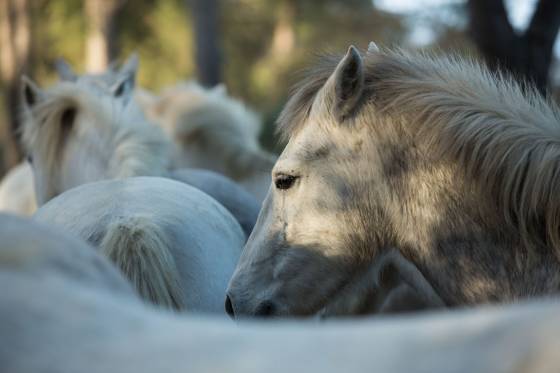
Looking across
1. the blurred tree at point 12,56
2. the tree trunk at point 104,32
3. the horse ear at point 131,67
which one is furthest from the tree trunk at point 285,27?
the horse ear at point 131,67

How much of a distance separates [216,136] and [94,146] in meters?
2.06

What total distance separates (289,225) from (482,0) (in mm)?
5010

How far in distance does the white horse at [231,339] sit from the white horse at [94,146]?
315 cm

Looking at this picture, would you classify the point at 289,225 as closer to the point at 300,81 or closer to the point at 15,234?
the point at 300,81

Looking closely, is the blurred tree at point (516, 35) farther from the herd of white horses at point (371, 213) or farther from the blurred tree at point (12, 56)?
the blurred tree at point (12, 56)

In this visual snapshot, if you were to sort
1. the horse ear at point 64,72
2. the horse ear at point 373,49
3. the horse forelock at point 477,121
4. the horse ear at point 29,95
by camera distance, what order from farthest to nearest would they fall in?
the horse ear at point 64,72 → the horse ear at point 29,95 → the horse ear at point 373,49 → the horse forelock at point 477,121

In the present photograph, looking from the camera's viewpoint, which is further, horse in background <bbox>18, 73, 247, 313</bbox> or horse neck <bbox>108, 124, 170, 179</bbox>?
horse neck <bbox>108, 124, 170, 179</bbox>

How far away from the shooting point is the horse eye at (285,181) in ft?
11.2

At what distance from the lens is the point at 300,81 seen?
3723 millimetres

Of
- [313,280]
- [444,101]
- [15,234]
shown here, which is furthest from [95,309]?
[444,101]

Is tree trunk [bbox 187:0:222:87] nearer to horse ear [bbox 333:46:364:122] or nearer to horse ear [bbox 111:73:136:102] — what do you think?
horse ear [bbox 111:73:136:102]

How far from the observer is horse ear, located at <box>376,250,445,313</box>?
317cm

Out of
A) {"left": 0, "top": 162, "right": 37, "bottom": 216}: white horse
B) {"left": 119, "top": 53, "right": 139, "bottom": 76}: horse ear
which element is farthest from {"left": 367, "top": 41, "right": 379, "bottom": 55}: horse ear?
{"left": 0, "top": 162, "right": 37, "bottom": 216}: white horse

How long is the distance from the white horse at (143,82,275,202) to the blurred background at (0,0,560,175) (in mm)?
1151
